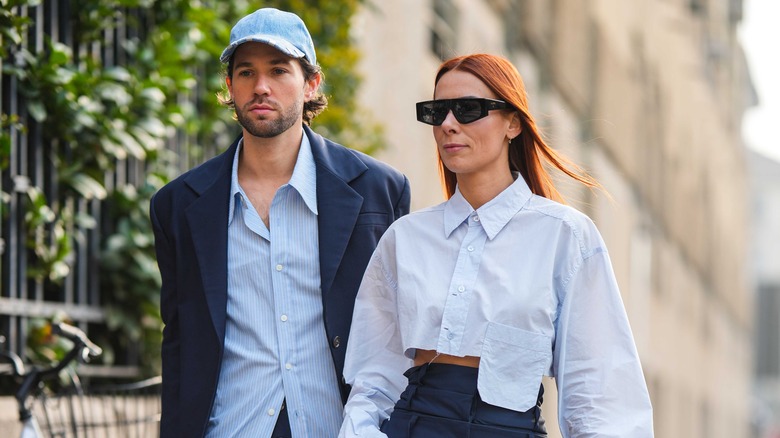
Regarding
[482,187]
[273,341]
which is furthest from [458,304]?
[273,341]

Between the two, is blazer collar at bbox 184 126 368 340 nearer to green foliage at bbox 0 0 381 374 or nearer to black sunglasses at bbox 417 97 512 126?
black sunglasses at bbox 417 97 512 126

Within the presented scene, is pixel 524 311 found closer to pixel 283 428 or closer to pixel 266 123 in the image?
pixel 283 428

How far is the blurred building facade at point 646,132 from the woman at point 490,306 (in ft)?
1.21

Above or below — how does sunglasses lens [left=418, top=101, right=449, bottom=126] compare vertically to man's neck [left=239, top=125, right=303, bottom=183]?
above

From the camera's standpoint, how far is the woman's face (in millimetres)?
3449

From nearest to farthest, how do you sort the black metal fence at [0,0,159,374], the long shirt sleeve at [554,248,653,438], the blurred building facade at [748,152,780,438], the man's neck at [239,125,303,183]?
the long shirt sleeve at [554,248,653,438] → the man's neck at [239,125,303,183] → the black metal fence at [0,0,159,374] → the blurred building facade at [748,152,780,438]

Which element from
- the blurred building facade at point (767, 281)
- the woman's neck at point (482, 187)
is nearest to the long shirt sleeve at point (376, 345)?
the woman's neck at point (482, 187)

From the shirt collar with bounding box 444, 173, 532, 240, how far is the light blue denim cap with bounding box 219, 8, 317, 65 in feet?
2.21

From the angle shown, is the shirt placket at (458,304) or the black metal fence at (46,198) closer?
the shirt placket at (458,304)

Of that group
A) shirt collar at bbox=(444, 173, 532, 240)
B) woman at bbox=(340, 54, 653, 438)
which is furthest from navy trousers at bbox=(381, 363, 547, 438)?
shirt collar at bbox=(444, 173, 532, 240)

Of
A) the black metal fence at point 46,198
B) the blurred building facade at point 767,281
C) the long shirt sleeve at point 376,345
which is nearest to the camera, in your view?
the long shirt sleeve at point 376,345

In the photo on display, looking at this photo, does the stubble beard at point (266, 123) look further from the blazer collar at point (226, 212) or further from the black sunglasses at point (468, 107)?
the black sunglasses at point (468, 107)

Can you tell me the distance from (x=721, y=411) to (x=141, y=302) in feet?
122

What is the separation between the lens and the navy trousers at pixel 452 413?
3275 millimetres
